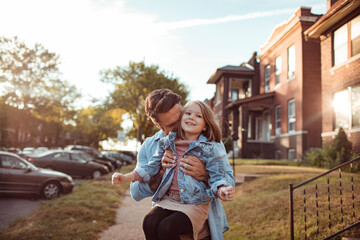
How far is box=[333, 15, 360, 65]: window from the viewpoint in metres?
12.9

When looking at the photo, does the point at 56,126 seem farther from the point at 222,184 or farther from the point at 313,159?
the point at 222,184

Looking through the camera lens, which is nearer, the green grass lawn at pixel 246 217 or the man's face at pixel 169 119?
the man's face at pixel 169 119

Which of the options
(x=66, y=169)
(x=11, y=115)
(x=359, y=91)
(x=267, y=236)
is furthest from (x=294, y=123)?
(x=11, y=115)

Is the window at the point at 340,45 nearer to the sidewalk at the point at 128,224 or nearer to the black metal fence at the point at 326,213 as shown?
the black metal fence at the point at 326,213

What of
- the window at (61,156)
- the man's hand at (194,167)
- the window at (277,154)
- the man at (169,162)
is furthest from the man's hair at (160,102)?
the window at (277,154)

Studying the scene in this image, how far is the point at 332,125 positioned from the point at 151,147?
13308 mm

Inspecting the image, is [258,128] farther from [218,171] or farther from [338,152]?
[218,171]

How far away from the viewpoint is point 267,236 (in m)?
5.77

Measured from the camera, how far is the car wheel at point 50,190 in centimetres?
1082

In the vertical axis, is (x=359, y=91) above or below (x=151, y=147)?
above

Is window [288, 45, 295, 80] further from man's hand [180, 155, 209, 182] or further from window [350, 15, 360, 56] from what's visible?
man's hand [180, 155, 209, 182]

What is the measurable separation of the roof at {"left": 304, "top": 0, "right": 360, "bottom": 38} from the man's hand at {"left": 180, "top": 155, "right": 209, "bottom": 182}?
39.9 feet

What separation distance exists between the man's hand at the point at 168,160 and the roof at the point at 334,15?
1217cm

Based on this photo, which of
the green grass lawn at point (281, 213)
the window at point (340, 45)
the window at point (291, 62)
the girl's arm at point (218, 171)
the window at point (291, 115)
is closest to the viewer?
the girl's arm at point (218, 171)
